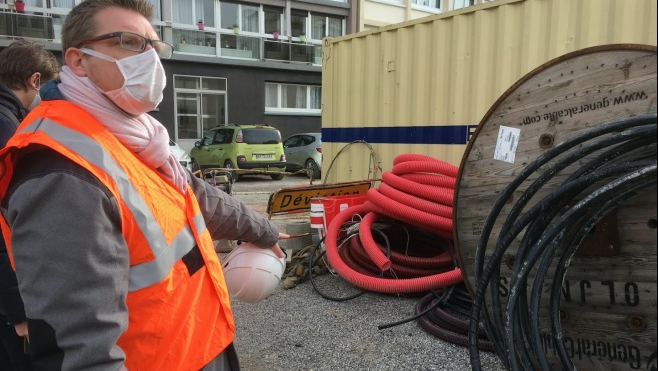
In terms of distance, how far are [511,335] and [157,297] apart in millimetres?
1499

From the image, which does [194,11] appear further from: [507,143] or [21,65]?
[507,143]

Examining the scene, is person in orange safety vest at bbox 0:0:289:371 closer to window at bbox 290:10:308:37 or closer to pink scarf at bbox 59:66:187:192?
pink scarf at bbox 59:66:187:192

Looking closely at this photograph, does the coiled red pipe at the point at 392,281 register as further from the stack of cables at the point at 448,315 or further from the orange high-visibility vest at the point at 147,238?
the orange high-visibility vest at the point at 147,238

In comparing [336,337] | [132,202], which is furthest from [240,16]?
[132,202]

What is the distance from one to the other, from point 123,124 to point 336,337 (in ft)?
8.07

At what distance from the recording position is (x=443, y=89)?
546cm

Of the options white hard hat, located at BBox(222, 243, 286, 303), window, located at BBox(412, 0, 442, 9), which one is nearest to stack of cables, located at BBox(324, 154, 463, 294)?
white hard hat, located at BBox(222, 243, 286, 303)

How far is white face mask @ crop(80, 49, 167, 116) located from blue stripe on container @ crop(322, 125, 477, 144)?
4217 mm

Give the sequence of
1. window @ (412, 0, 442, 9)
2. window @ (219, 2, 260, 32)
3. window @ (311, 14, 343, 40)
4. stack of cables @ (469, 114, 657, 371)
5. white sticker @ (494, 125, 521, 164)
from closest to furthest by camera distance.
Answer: stack of cables @ (469, 114, 657, 371), white sticker @ (494, 125, 521, 164), window @ (219, 2, 260, 32), window @ (311, 14, 343, 40), window @ (412, 0, 442, 9)

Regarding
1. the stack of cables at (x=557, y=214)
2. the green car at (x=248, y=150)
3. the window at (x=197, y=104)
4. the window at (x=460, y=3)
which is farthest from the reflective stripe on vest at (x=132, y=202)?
the window at (x=460, y=3)

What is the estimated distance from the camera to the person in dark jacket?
70.3 inches

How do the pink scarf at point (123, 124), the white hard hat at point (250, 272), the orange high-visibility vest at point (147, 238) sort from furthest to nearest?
the white hard hat at point (250, 272), the pink scarf at point (123, 124), the orange high-visibility vest at point (147, 238)

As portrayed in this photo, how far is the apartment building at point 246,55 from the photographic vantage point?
19469 mm

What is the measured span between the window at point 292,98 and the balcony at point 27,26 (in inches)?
341
